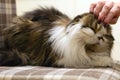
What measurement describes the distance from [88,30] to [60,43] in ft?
0.43

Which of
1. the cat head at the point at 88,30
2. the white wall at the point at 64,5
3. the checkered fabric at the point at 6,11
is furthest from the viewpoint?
the white wall at the point at 64,5

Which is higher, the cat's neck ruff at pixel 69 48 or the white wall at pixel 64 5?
the white wall at pixel 64 5

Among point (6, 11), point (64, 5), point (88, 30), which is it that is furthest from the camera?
point (64, 5)

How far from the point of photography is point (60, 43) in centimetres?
103

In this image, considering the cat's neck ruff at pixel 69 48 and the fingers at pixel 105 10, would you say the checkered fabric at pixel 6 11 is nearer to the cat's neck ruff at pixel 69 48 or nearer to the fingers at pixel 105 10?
the cat's neck ruff at pixel 69 48

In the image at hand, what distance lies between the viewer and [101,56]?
105 cm

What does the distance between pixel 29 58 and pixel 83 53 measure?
0.23 meters

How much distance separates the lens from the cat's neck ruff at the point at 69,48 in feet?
3.30

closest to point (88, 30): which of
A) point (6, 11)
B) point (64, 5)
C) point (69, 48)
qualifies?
point (69, 48)

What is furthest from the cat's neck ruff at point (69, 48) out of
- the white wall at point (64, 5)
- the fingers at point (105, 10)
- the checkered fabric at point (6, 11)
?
the white wall at point (64, 5)

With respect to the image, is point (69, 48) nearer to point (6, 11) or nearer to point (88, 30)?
point (88, 30)

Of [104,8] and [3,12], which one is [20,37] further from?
[104,8]

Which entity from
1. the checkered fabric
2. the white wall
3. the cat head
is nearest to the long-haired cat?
the cat head

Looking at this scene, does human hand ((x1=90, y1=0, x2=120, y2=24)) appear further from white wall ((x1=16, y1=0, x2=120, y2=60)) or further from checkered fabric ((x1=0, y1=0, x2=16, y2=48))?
white wall ((x1=16, y1=0, x2=120, y2=60))
